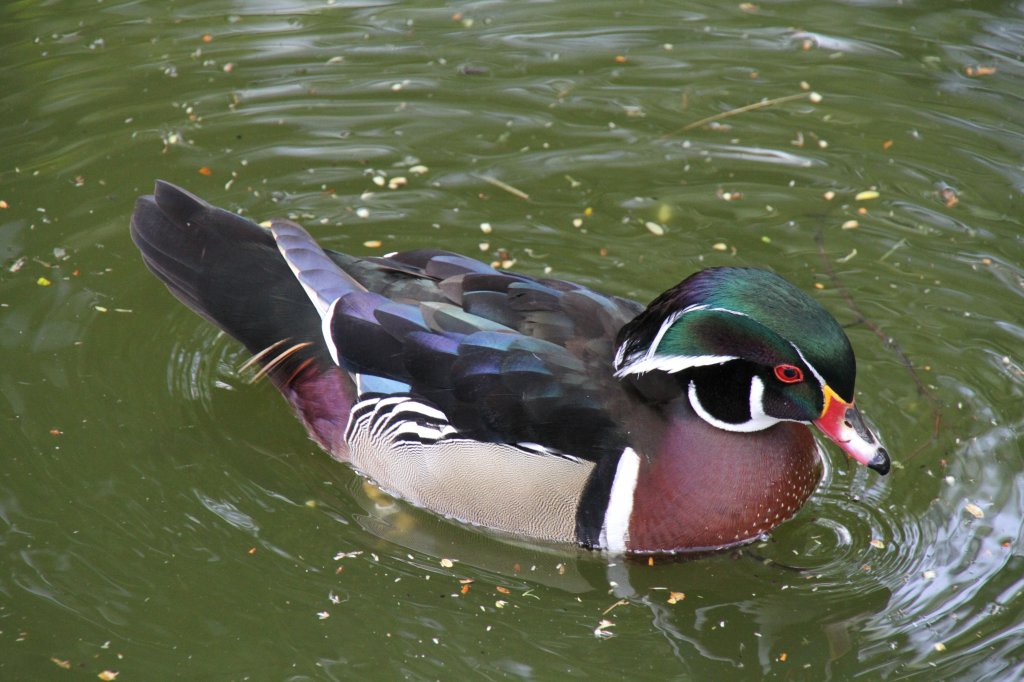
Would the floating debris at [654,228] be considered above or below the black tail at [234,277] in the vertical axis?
below

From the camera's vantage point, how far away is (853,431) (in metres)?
4.59

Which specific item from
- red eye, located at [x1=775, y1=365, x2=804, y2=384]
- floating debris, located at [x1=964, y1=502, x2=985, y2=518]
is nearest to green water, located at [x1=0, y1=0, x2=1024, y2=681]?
floating debris, located at [x1=964, y1=502, x2=985, y2=518]

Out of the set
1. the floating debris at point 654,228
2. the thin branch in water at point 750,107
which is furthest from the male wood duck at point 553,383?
the thin branch in water at point 750,107

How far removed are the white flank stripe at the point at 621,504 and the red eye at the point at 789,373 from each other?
586 millimetres

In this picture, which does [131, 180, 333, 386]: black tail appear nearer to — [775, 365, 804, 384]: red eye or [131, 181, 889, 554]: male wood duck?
[131, 181, 889, 554]: male wood duck

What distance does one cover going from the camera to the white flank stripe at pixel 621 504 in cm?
470

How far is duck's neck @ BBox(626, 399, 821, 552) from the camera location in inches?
187

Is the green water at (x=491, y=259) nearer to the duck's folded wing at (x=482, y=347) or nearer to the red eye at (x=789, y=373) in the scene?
the duck's folded wing at (x=482, y=347)

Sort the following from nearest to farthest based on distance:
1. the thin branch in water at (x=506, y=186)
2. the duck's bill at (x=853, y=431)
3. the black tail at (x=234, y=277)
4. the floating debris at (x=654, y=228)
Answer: the duck's bill at (x=853, y=431) < the black tail at (x=234, y=277) < the floating debris at (x=654, y=228) < the thin branch in water at (x=506, y=186)

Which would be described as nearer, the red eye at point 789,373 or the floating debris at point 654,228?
the red eye at point 789,373

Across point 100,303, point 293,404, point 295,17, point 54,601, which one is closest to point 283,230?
point 293,404

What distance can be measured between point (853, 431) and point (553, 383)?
1068mm

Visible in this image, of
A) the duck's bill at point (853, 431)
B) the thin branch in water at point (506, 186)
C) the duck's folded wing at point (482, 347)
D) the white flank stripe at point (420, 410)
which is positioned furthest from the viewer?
the thin branch in water at point (506, 186)

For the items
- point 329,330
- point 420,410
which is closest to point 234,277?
point 329,330
